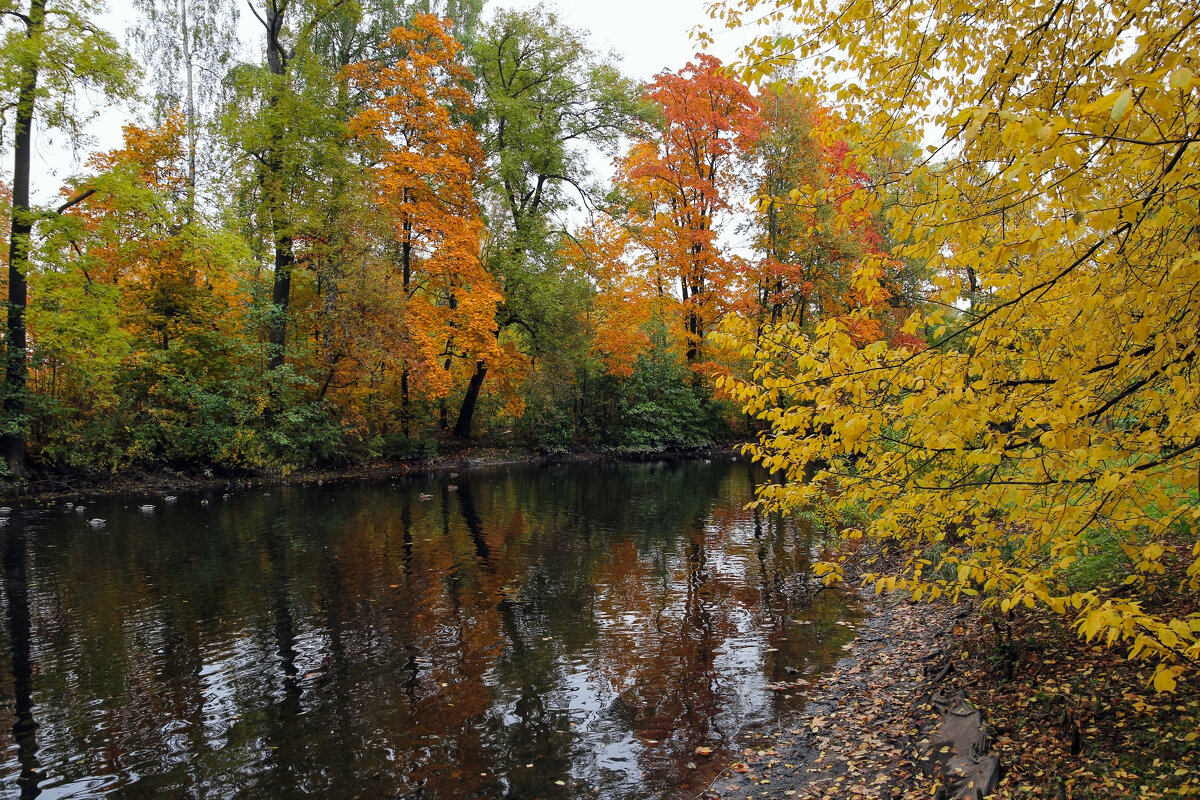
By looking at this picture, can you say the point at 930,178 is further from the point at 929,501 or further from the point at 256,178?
the point at 256,178

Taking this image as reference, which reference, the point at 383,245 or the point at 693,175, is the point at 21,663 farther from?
the point at 693,175

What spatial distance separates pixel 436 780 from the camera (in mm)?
5293

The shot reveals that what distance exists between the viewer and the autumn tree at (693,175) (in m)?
28.1

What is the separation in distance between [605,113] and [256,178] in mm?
14639

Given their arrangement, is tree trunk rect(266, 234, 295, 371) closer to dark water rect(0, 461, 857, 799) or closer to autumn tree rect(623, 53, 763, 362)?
dark water rect(0, 461, 857, 799)

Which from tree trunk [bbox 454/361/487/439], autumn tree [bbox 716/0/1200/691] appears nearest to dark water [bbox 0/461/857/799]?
autumn tree [bbox 716/0/1200/691]

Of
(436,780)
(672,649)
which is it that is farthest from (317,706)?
(672,649)

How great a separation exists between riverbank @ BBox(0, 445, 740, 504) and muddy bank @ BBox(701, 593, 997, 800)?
19.4ft

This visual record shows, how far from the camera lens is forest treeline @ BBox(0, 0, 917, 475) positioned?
18.2 m

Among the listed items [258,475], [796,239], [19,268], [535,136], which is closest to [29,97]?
[19,268]

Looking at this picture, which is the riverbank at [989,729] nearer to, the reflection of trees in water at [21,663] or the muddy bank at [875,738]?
the muddy bank at [875,738]

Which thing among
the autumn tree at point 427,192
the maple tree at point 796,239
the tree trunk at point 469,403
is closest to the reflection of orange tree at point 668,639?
the autumn tree at point 427,192

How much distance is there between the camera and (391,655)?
308 inches

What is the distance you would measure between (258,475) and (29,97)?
1187 cm
